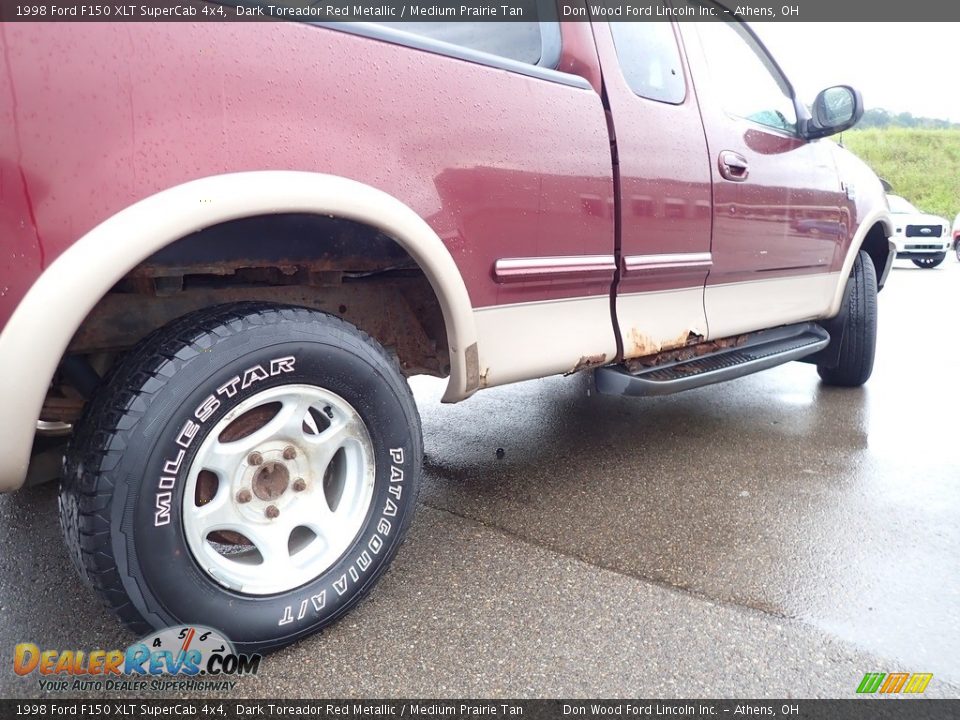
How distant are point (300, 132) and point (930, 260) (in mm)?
16091

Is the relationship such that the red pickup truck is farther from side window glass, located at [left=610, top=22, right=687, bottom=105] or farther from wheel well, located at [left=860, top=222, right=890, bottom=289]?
wheel well, located at [left=860, top=222, right=890, bottom=289]

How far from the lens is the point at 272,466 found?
5.67 feet

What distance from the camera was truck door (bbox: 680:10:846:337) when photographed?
2.88 meters

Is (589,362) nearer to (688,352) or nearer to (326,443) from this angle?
(688,352)

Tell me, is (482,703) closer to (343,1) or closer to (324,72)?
(324,72)

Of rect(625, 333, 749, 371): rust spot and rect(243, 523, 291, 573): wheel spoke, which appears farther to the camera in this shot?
rect(625, 333, 749, 371): rust spot

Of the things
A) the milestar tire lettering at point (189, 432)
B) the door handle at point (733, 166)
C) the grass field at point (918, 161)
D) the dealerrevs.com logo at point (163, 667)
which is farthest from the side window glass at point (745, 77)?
the grass field at point (918, 161)

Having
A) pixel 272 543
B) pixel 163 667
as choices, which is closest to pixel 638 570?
pixel 272 543

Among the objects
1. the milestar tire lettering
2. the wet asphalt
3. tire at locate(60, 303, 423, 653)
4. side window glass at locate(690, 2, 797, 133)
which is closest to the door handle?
side window glass at locate(690, 2, 797, 133)

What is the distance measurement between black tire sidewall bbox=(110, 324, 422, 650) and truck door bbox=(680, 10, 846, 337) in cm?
167

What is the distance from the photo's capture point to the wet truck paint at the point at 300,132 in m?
1.28

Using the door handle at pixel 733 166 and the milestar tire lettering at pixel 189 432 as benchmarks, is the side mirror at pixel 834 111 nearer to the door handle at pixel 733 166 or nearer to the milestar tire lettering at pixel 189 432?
the door handle at pixel 733 166

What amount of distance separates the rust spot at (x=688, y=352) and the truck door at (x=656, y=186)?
8cm

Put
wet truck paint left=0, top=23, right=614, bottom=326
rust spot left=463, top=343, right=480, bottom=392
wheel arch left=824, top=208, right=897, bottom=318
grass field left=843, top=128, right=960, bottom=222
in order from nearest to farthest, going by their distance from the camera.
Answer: wet truck paint left=0, top=23, right=614, bottom=326
rust spot left=463, top=343, right=480, bottom=392
wheel arch left=824, top=208, right=897, bottom=318
grass field left=843, top=128, right=960, bottom=222
